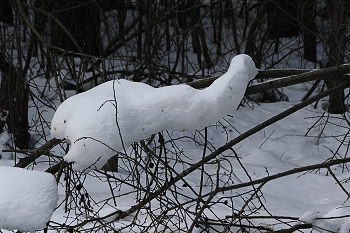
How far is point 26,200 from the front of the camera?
2535mm

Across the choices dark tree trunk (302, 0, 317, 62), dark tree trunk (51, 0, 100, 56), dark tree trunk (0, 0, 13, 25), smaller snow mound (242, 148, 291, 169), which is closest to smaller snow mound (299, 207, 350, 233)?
dark tree trunk (302, 0, 317, 62)

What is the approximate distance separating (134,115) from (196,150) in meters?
4.41

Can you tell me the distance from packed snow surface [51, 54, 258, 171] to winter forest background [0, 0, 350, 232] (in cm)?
14

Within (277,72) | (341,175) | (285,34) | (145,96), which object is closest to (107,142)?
(145,96)

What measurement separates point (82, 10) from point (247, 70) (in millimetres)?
6057

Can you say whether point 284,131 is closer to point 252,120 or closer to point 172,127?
point 252,120

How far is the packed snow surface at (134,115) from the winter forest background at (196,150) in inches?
5.5

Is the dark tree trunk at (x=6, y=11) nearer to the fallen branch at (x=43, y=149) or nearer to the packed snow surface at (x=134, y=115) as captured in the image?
the fallen branch at (x=43, y=149)

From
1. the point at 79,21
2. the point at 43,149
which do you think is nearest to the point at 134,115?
the point at 43,149

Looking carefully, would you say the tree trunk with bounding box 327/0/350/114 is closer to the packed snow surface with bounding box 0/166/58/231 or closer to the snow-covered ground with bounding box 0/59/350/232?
the snow-covered ground with bounding box 0/59/350/232

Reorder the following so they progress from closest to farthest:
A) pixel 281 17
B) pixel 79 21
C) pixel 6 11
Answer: pixel 79 21 → pixel 281 17 → pixel 6 11

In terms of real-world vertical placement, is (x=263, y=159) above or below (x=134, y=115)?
below

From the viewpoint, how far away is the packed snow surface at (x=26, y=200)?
249cm

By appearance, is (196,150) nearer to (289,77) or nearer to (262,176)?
(262,176)
